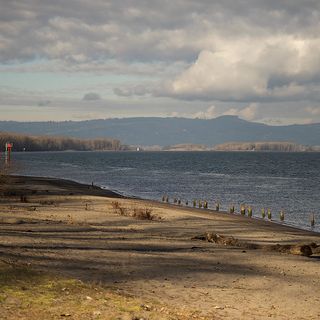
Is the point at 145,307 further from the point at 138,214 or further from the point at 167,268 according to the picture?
the point at 138,214

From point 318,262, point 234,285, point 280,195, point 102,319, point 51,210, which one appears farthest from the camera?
point 280,195

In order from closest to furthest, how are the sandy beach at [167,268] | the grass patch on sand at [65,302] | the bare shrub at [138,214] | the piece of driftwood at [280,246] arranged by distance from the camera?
the grass patch on sand at [65,302] → the sandy beach at [167,268] → the piece of driftwood at [280,246] → the bare shrub at [138,214]

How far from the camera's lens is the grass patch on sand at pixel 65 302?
33.3 feet

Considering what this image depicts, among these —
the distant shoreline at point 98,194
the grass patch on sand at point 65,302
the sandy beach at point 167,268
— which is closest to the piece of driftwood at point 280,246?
the sandy beach at point 167,268

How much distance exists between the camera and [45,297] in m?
11.0

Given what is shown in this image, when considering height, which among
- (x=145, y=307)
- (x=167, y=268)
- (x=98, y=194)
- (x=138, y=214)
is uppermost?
(x=145, y=307)

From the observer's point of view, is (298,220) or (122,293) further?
(298,220)

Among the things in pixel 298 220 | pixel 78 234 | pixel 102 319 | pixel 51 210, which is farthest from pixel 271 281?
pixel 298 220

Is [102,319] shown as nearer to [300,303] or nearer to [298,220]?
[300,303]

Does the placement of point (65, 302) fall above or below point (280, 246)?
above

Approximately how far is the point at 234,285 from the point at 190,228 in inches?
624

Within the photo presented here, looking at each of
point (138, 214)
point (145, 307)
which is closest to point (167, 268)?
point (145, 307)

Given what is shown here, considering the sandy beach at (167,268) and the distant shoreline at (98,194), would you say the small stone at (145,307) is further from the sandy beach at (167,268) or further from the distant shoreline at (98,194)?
the distant shoreline at (98,194)

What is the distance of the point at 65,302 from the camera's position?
10.9m
